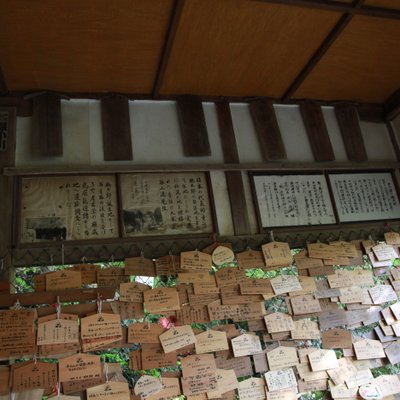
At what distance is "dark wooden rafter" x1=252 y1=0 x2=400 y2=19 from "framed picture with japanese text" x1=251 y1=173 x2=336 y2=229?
153 cm

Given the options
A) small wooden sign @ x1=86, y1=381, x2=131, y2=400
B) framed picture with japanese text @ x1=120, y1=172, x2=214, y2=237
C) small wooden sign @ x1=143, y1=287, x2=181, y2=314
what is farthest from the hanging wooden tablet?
small wooden sign @ x1=86, y1=381, x2=131, y2=400

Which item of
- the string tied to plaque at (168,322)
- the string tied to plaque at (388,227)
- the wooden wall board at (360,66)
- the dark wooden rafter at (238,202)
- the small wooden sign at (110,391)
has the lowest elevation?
the small wooden sign at (110,391)

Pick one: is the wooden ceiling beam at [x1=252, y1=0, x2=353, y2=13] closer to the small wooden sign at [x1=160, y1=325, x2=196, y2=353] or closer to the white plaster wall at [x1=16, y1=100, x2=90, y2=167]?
the white plaster wall at [x1=16, y1=100, x2=90, y2=167]

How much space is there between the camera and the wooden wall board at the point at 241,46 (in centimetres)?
327

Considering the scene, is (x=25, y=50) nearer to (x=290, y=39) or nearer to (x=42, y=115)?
(x=42, y=115)

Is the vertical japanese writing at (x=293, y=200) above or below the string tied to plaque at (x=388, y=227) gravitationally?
above

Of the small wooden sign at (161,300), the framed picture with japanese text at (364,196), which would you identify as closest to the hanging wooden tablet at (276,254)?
the framed picture with japanese text at (364,196)

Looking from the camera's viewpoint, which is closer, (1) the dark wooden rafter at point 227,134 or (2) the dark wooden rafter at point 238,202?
(2) the dark wooden rafter at point 238,202

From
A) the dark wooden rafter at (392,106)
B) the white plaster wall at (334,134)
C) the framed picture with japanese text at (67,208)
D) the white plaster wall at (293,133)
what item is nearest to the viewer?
the framed picture with japanese text at (67,208)

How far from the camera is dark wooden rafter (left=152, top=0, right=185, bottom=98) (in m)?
3.12

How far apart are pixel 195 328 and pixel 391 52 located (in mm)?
3061

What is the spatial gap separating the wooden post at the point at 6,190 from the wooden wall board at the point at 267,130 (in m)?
2.30

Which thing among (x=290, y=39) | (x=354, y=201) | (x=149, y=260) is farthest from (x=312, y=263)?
(x=290, y=39)

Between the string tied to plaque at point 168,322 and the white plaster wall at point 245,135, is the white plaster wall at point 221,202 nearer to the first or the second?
the white plaster wall at point 245,135
